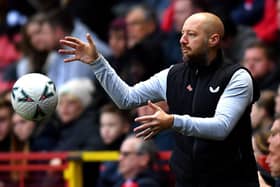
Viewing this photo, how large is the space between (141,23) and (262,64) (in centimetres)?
207

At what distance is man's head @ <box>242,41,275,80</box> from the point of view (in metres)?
10.6

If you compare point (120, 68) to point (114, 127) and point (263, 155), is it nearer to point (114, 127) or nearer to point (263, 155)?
point (114, 127)

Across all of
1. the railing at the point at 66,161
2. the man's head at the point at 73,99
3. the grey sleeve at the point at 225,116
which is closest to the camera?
the grey sleeve at the point at 225,116

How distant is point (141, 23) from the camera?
40.0 ft

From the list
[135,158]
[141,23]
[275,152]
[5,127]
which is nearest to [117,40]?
[141,23]

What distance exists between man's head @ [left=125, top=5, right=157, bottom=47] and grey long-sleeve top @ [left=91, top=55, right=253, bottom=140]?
459 centimetres

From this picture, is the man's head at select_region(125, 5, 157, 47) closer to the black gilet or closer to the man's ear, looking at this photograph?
the black gilet

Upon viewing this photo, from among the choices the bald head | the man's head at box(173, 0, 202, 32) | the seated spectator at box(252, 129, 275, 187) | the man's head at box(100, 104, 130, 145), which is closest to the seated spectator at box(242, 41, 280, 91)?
the man's head at box(173, 0, 202, 32)

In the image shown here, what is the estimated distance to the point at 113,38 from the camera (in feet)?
40.5

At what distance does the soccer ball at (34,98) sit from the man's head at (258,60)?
3277 mm

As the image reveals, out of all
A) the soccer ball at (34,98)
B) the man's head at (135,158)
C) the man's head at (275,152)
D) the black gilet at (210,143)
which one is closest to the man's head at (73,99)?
the man's head at (135,158)

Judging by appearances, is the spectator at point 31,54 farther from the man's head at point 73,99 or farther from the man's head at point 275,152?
the man's head at point 275,152

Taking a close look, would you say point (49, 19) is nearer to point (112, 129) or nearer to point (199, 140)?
point (112, 129)

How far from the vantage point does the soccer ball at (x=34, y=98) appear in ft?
25.3
